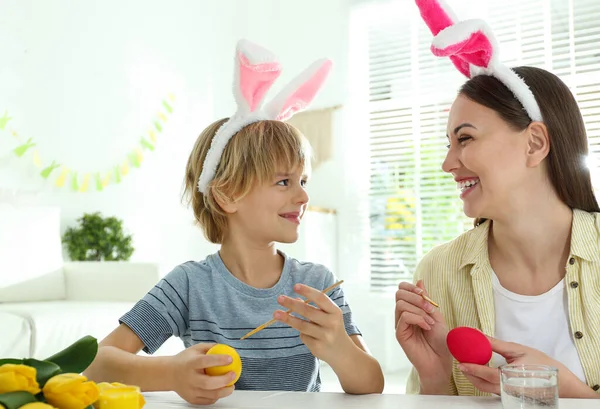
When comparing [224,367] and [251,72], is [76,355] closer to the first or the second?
[224,367]

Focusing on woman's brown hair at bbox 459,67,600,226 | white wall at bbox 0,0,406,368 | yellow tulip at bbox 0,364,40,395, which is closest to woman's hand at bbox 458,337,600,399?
woman's brown hair at bbox 459,67,600,226

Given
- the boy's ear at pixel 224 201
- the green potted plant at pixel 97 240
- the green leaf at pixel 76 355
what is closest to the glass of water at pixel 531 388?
the green leaf at pixel 76 355

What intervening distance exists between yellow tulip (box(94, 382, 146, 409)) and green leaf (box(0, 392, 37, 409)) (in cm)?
8

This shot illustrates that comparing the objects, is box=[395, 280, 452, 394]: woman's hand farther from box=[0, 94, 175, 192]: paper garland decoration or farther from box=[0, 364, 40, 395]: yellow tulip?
box=[0, 94, 175, 192]: paper garland decoration

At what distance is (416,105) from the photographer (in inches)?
206

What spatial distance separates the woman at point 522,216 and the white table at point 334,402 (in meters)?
0.47

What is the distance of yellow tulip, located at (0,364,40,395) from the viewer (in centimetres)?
45

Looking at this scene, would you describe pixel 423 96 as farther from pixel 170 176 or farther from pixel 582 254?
pixel 582 254

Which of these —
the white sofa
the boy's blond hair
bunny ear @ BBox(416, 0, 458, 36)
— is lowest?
the white sofa

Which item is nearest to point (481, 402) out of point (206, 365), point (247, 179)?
point (206, 365)

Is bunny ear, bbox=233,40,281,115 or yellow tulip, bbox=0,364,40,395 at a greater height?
bunny ear, bbox=233,40,281,115

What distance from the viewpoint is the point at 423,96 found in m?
5.20

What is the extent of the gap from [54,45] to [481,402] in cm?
407

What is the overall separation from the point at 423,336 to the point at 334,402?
36 centimetres
